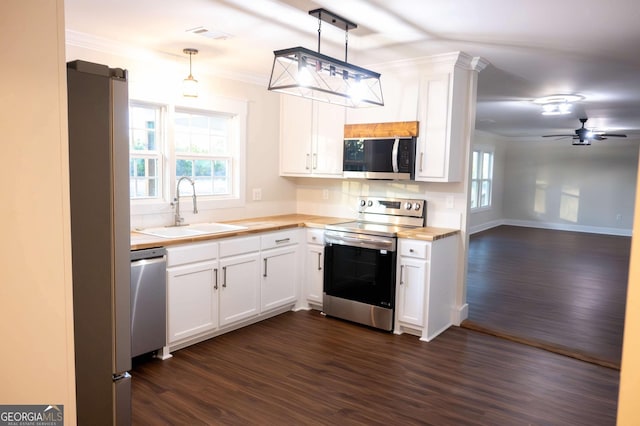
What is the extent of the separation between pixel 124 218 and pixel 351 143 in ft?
9.81

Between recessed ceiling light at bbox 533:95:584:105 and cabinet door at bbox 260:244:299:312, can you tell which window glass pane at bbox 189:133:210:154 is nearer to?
cabinet door at bbox 260:244:299:312

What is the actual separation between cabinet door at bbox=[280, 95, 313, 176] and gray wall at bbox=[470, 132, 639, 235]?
6.80m

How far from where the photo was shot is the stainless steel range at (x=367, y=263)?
4.07m

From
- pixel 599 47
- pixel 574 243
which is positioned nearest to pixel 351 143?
pixel 599 47

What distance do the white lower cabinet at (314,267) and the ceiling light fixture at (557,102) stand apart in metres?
3.45

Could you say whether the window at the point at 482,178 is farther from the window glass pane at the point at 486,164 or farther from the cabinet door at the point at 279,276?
the cabinet door at the point at 279,276

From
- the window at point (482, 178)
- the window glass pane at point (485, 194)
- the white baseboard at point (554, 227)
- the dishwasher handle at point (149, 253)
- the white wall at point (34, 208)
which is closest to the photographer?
the white wall at point (34, 208)

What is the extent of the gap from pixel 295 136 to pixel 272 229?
1288mm

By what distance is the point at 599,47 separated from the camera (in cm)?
345

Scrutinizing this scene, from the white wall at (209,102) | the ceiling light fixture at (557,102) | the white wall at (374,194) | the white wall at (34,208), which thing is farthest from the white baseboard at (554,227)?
the white wall at (34,208)

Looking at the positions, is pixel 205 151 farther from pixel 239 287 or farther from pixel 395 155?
pixel 395 155

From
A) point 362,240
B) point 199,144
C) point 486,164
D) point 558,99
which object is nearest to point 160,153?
point 199,144

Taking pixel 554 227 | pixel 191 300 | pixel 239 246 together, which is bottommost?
pixel 554 227

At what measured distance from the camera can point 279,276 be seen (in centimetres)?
442
